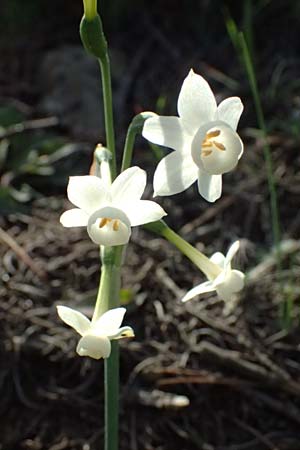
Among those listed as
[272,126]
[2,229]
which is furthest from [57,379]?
[272,126]

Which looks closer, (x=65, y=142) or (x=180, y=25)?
(x=65, y=142)

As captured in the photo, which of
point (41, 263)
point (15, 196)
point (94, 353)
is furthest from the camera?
point (15, 196)

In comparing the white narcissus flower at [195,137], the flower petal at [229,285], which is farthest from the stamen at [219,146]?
the flower petal at [229,285]

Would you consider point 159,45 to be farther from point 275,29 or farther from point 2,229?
point 2,229

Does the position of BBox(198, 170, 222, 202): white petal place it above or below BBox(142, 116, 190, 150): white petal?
below

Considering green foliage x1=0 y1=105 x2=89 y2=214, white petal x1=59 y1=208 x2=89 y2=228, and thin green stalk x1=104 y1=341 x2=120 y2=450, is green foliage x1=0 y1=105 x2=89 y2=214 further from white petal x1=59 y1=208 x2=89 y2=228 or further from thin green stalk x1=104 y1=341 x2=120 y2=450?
white petal x1=59 y1=208 x2=89 y2=228

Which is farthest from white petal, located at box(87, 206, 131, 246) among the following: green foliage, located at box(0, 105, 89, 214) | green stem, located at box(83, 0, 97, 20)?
green foliage, located at box(0, 105, 89, 214)

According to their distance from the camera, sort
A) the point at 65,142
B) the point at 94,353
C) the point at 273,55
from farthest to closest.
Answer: the point at 273,55 → the point at 65,142 → the point at 94,353
